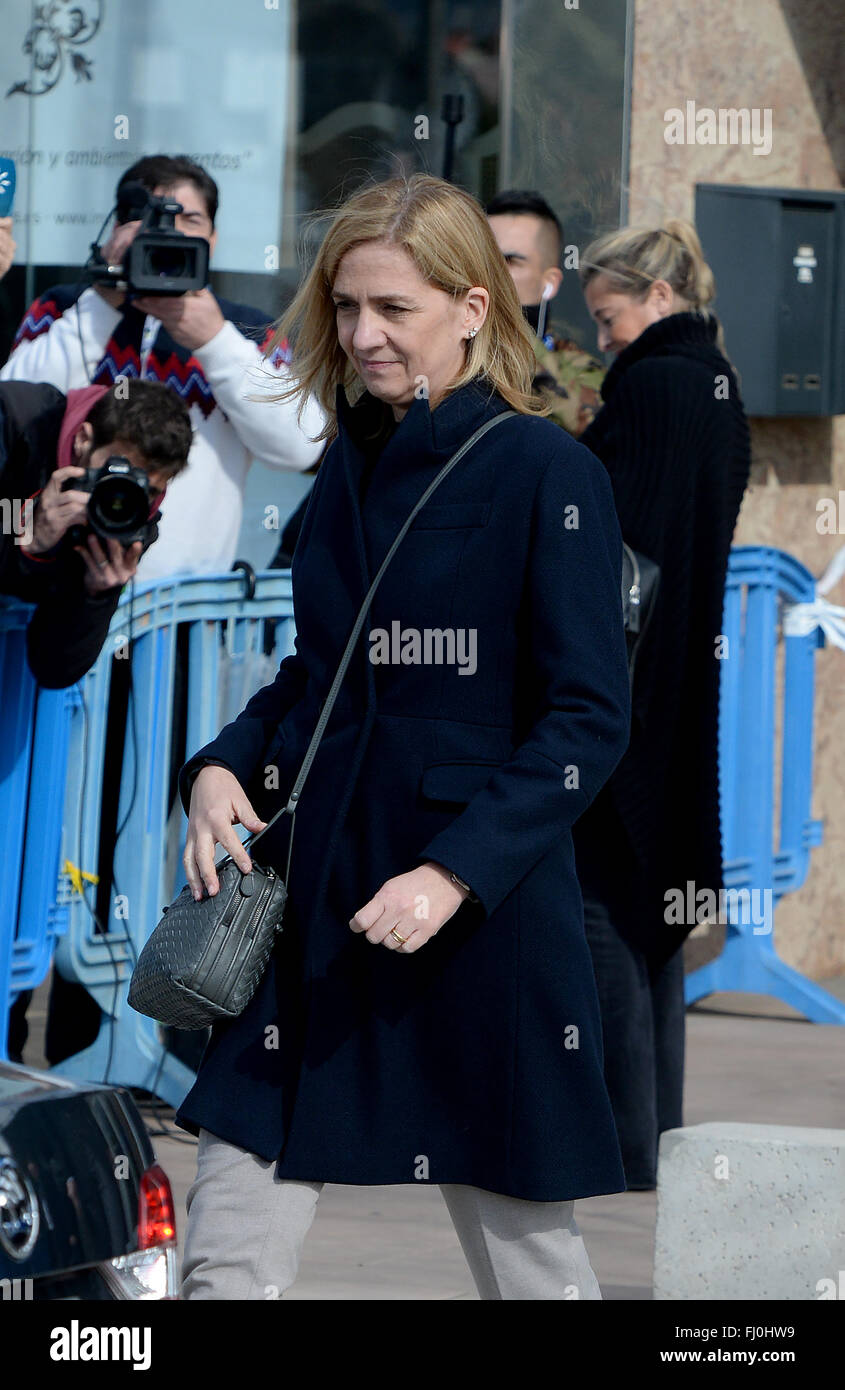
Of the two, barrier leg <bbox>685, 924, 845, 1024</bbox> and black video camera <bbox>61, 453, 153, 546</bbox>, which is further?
barrier leg <bbox>685, 924, 845, 1024</bbox>

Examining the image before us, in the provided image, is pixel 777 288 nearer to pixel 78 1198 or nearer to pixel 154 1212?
pixel 154 1212

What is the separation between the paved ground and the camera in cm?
446

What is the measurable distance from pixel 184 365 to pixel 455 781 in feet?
11.2

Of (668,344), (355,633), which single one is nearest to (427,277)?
(355,633)

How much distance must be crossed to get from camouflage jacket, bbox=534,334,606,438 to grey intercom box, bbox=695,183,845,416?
177 centimetres

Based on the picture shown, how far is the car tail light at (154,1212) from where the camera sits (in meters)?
2.41

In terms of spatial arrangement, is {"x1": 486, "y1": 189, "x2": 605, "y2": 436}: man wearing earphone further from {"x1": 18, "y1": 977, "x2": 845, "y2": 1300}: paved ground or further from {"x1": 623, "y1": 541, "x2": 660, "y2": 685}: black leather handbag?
{"x1": 18, "y1": 977, "x2": 845, "y2": 1300}: paved ground

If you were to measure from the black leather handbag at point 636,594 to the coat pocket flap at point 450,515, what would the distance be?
1792 mm

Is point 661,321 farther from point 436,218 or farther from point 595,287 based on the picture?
point 436,218

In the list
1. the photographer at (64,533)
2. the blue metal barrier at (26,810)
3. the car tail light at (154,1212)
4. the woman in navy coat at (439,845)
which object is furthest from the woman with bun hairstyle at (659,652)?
the car tail light at (154,1212)

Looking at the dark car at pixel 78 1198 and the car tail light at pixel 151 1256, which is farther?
the car tail light at pixel 151 1256

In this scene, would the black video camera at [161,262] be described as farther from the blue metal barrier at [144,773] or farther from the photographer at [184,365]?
the blue metal barrier at [144,773]

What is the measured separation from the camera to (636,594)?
464 cm

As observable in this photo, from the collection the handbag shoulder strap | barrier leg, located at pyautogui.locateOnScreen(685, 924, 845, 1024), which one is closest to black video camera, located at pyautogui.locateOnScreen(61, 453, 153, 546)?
the handbag shoulder strap
